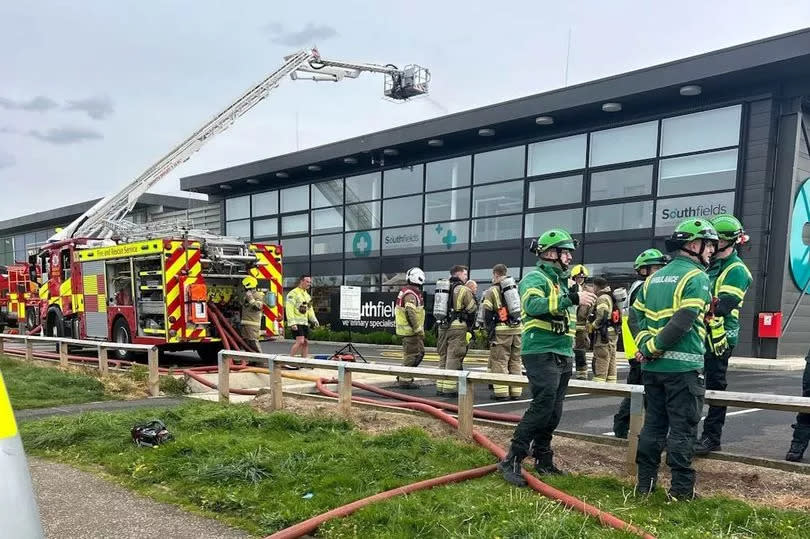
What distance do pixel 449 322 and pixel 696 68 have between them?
938 cm

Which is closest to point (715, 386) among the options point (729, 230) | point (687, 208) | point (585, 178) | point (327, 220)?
point (729, 230)

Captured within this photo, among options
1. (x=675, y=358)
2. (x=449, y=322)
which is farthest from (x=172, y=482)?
(x=449, y=322)

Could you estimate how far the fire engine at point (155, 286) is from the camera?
1085 cm

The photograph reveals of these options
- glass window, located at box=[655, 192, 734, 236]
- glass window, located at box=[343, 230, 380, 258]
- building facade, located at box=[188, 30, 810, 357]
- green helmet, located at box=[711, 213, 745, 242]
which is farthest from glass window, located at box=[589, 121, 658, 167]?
green helmet, located at box=[711, 213, 745, 242]

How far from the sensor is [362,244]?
849 inches

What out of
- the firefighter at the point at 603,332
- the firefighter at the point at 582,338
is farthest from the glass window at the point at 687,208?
the firefighter at the point at 603,332

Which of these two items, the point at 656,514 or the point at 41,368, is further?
the point at 41,368

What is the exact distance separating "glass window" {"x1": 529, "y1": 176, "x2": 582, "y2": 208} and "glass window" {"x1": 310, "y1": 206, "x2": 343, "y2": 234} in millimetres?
7864

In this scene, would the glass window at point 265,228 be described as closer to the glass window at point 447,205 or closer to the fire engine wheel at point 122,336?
the glass window at point 447,205

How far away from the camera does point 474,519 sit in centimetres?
337

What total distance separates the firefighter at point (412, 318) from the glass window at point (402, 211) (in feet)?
37.8

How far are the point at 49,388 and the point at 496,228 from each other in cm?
1288

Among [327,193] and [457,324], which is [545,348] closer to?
[457,324]

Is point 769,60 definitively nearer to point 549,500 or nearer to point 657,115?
point 657,115
